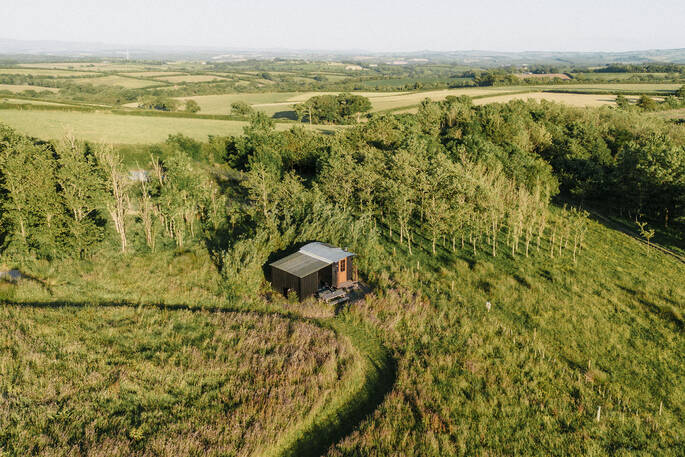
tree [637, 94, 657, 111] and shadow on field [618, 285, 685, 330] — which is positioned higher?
tree [637, 94, 657, 111]

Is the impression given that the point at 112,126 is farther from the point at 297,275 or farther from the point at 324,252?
Answer: the point at 297,275

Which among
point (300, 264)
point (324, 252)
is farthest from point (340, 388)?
point (324, 252)

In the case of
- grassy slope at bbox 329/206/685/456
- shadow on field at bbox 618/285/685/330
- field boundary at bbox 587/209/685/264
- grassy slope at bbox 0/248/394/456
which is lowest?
field boundary at bbox 587/209/685/264

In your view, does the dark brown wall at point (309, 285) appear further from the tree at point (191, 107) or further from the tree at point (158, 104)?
the tree at point (158, 104)

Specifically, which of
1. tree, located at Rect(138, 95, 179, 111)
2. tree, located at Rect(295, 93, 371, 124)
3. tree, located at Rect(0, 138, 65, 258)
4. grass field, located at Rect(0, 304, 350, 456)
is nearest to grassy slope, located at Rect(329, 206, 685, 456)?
grass field, located at Rect(0, 304, 350, 456)

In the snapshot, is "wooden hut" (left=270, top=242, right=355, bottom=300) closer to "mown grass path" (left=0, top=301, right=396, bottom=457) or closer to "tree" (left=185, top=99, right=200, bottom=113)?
"mown grass path" (left=0, top=301, right=396, bottom=457)

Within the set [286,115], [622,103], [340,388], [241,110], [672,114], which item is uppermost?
[622,103]

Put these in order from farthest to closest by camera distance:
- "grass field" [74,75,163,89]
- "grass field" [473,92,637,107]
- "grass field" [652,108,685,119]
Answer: "grass field" [74,75,163,89], "grass field" [473,92,637,107], "grass field" [652,108,685,119]
